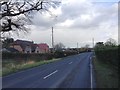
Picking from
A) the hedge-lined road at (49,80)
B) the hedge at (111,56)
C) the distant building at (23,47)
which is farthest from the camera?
the distant building at (23,47)

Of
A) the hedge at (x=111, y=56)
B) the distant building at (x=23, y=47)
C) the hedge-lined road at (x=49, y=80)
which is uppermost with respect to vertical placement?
the distant building at (x=23, y=47)

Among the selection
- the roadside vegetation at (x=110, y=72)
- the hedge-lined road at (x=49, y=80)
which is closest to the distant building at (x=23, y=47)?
the roadside vegetation at (x=110, y=72)

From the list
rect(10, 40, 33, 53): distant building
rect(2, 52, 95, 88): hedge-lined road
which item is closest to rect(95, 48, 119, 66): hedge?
rect(2, 52, 95, 88): hedge-lined road

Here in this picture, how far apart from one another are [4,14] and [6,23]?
1.65 m

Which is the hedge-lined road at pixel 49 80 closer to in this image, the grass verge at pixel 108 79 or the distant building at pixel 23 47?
the grass verge at pixel 108 79

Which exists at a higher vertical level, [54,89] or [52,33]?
[52,33]

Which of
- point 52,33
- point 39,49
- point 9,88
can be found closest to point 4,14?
point 9,88

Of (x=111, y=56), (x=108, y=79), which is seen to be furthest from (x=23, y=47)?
(x=108, y=79)

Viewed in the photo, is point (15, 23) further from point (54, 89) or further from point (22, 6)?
point (54, 89)

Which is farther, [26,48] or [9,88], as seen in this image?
[26,48]

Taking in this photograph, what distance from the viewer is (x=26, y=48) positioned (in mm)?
142625

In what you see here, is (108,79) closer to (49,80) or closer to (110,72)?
(49,80)

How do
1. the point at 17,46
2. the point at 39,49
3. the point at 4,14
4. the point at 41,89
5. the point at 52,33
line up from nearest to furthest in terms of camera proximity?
the point at 41,89 < the point at 4,14 < the point at 52,33 < the point at 17,46 < the point at 39,49

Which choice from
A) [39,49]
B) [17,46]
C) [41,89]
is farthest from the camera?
[39,49]
